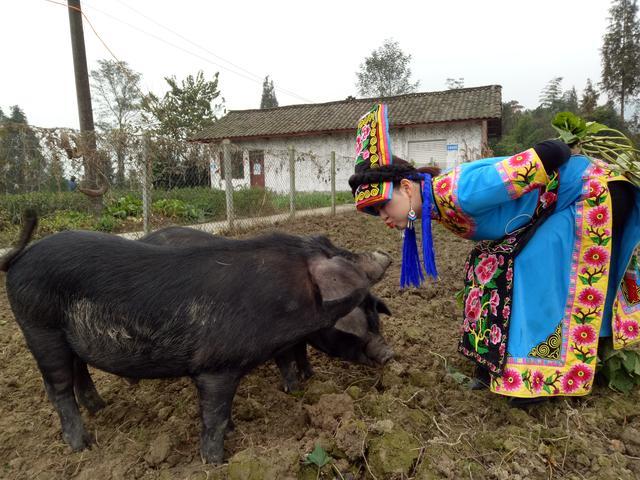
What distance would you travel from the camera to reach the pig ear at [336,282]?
2.03m

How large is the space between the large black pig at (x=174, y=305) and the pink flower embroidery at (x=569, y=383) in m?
1.10

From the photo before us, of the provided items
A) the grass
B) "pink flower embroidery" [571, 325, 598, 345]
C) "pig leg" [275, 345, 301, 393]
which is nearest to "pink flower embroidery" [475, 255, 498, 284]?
"pink flower embroidery" [571, 325, 598, 345]

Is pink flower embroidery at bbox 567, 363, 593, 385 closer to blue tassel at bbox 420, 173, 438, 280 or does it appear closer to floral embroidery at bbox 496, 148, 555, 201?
blue tassel at bbox 420, 173, 438, 280

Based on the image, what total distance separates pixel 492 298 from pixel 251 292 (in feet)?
4.18

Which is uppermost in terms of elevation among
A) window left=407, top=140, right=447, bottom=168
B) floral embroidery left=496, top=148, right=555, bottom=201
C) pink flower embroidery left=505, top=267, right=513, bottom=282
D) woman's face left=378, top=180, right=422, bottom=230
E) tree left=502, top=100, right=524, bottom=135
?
tree left=502, top=100, right=524, bottom=135

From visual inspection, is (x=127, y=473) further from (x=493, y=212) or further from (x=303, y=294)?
(x=493, y=212)

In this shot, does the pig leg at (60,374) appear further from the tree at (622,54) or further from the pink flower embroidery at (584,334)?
the tree at (622,54)

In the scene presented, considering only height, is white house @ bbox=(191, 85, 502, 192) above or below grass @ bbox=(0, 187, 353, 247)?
above

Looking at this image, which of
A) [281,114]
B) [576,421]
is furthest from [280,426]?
[281,114]

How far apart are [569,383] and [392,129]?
19.0 m

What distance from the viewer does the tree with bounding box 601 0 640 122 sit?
110ft

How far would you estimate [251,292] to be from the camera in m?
1.96

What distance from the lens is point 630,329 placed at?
2264 millimetres

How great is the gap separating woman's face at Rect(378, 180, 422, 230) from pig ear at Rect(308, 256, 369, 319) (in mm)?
318
